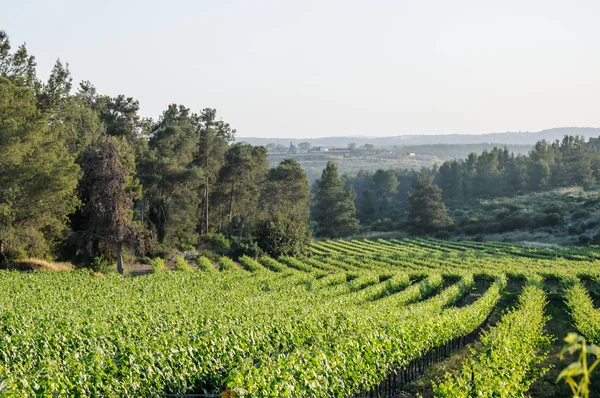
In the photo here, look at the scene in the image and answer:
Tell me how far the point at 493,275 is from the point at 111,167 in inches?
1089

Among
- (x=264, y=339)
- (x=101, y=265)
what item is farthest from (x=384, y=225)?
(x=264, y=339)

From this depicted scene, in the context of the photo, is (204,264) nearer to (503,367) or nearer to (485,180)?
(503,367)

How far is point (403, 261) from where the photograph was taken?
48250mm

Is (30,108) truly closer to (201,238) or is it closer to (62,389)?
(201,238)

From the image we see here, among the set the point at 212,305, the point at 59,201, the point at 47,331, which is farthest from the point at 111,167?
the point at 47,331

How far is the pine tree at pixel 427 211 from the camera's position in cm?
8388

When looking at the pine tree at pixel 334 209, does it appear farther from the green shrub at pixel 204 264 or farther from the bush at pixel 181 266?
the bush at pixel 181 266

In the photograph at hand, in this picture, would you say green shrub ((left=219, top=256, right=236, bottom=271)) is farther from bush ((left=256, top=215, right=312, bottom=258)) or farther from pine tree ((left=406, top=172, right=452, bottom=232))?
pine tree ((left=406, top=172, right=452, bottom=232))

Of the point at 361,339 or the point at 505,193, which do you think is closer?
the point at 361,339

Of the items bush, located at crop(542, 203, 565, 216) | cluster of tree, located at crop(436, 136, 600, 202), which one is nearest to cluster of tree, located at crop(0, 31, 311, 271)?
bush, located at crop(542, 203, 565, 216)

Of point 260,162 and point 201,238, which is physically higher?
point 260,162

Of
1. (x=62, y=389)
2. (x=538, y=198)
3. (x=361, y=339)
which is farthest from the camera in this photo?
(x=538, y=198)

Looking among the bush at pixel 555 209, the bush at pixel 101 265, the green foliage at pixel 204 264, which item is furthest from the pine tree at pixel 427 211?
the bush at pixel 101 265

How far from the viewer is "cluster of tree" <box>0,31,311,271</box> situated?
3431cm
